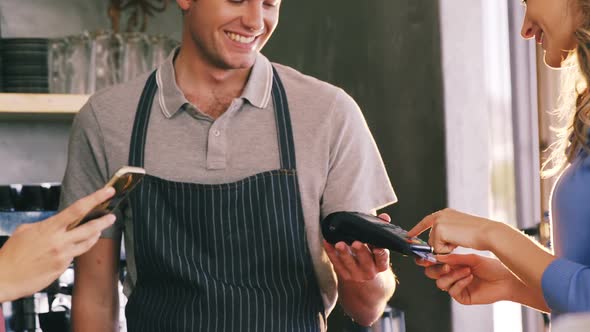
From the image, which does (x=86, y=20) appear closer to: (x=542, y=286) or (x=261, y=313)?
(x=261, y=313)

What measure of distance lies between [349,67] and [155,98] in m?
1.09

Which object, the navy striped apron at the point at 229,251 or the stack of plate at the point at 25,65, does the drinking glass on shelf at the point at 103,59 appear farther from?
the navy striped apron at the point at 229,251

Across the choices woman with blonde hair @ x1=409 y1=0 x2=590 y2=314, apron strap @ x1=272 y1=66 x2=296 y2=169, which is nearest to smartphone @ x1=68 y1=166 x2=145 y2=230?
apron strap @ x1=272 y1=66 x2=296 y2=169

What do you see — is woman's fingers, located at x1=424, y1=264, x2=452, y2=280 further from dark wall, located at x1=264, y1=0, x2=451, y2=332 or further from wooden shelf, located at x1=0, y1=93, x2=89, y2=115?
wooden shelf, located at x1=0, y1=93, x2=89, y2=115

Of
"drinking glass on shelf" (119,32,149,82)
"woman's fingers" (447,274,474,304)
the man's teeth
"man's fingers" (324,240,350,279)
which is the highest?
"drinking glass on shelf" (119,32,149,82)

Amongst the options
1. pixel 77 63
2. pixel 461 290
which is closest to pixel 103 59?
pixel 77 63

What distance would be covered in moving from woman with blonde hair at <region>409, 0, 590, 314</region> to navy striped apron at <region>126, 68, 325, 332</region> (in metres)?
0.33

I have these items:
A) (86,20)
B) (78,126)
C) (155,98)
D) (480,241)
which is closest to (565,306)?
(480,241)

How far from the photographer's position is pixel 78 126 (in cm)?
186

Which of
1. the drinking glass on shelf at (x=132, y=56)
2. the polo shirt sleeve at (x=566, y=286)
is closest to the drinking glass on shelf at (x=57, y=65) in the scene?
the drinking glass on shelf at (x=132, y=56)

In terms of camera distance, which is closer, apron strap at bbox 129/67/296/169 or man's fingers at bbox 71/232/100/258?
man's fingers at bbox 71/232/100/258

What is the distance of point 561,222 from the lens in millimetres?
1334

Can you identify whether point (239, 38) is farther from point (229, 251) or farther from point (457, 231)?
point (457, 231)

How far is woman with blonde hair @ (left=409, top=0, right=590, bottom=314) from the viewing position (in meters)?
1.28
